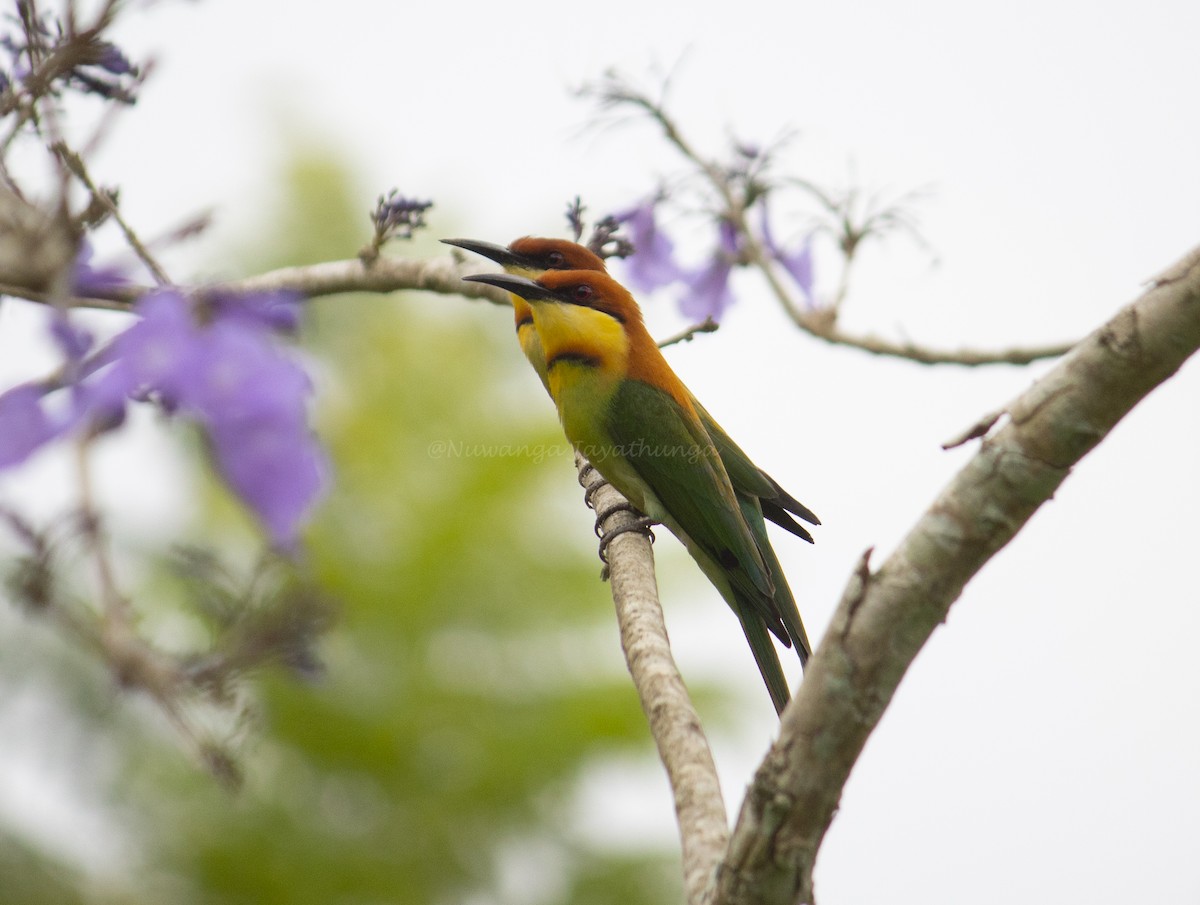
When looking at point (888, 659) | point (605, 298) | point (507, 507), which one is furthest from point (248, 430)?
point (507, 507)

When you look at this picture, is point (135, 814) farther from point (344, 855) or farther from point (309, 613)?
point (309, 613)

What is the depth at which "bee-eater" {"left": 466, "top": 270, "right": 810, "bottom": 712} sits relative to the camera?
12.7ft

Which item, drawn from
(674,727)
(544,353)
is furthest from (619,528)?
(674,727)

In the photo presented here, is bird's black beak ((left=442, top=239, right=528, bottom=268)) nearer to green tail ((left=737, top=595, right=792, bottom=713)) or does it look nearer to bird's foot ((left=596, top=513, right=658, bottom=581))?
bird's foot ((left=596, top=513, right=658, bottom=581))

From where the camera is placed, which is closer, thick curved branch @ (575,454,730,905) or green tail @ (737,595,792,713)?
thick curved branch @ (575,454,730,905)

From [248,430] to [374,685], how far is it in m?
7.30

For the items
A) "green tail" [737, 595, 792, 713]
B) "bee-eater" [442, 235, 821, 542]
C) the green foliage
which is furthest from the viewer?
the green foliage

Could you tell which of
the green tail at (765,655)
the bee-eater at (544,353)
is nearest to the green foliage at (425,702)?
the bee-eater at (544,353)

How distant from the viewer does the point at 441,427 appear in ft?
30.0

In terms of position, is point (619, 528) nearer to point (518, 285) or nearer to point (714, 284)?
point (518, 285)

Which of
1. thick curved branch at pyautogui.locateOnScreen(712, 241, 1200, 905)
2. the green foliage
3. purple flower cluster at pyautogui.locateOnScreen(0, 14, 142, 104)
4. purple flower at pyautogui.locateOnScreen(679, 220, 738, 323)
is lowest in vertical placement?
thick curved branch at pyautogui.locateOnScreen(712, 241, 1200, 905)

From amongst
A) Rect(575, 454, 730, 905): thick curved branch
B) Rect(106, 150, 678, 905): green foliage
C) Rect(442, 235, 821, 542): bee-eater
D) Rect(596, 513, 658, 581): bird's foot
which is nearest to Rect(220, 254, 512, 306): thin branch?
A: Rect(442, 235, 821, 542): bee-eater

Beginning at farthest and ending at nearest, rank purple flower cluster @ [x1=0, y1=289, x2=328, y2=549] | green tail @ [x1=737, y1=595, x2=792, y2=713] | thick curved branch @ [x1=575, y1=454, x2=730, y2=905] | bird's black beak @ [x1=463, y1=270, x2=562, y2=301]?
green tail @ [x1=737, y1=595, x2=792, y2=713], bird's black beak @ [x1=463, y1=270, x2=562, y2=301], thick curved branch @ [x1=575, y1=454, x2=730, y2=905], purple flower cluster @ [x1=0, y1=289, x2=328, y2=549]

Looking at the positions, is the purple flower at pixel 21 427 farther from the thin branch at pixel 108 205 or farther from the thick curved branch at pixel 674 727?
the thick curved branch at pixel 674 727
